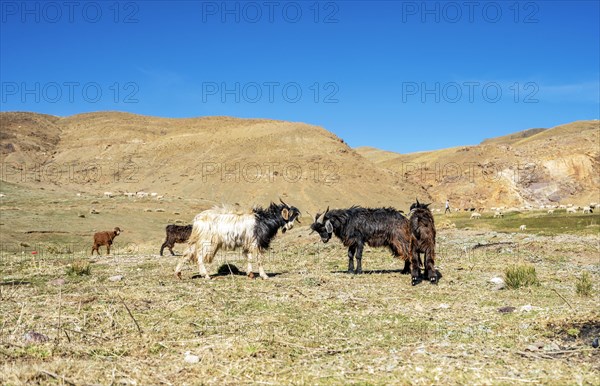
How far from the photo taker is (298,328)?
8938mm

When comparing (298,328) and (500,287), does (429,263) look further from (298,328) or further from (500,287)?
(298,328)

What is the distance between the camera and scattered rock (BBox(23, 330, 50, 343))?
25.5 feet

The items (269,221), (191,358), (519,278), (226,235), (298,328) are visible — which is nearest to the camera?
(191,358)

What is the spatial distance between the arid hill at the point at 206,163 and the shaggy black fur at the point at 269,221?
48598 mm

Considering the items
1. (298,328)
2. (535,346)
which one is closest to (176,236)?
(298,328)

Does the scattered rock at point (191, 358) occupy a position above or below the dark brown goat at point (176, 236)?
below

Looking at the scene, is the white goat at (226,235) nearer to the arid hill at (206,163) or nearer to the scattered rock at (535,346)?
the scattered rock at (535,346)

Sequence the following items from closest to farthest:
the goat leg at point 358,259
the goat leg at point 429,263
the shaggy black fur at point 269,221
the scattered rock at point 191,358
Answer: the scattered rock at point 191,358, the goat leg at point 429,263, the shaggy black fur at point 269,221, the goat leg at point 358,259

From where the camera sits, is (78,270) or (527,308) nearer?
(527,308)

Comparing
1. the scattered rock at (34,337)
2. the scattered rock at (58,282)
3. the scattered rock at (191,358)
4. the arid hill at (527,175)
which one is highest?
the arid hill at (527,175)

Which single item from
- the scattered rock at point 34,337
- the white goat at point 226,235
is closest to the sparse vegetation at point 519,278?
the white goat at point 226,235

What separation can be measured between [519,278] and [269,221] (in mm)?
7003

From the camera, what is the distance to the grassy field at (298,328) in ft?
22.0

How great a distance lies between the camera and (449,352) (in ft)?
25.0
